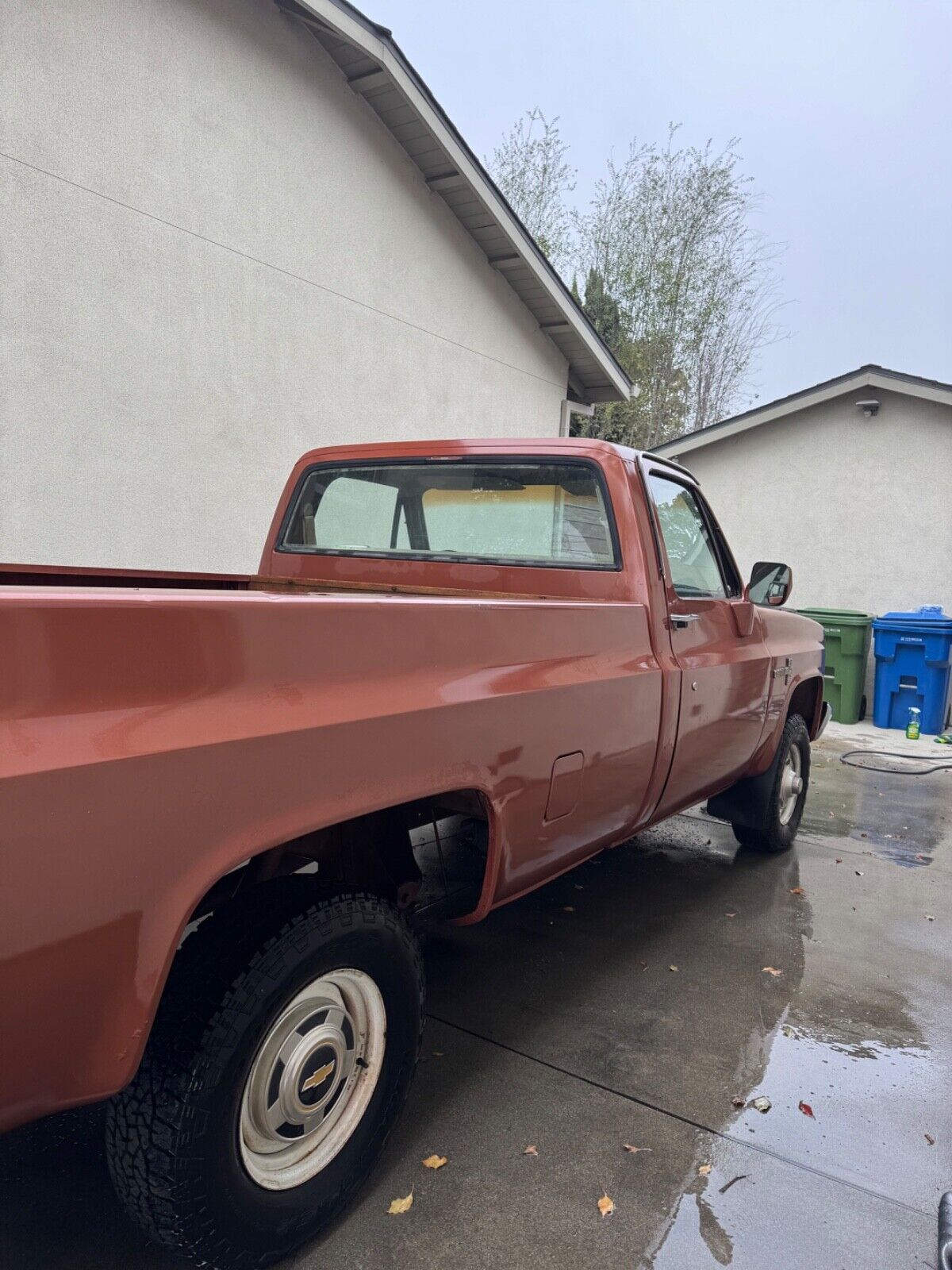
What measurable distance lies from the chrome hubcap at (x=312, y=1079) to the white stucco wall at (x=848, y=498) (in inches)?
389

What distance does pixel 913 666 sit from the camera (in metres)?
9.27

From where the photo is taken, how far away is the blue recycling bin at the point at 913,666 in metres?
9.09

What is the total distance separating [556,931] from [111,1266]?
7.16ft

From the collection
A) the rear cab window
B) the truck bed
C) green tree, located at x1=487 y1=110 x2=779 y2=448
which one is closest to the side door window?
the rear cab window

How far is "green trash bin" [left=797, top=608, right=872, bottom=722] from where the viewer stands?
952 centimetres

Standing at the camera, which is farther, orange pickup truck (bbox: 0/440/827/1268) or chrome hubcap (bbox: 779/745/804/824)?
chrome hubcap (bbox: 779/745/804/824)

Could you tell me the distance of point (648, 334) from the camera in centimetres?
2583

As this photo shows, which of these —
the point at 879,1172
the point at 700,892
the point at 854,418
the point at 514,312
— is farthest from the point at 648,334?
the point at 879,1172

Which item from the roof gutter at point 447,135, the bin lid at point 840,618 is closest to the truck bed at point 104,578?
the roof gutter at point 447,135

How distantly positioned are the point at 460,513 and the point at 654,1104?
218 cm

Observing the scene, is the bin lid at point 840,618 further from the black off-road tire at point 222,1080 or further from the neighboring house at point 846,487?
the black off-road tire at point 222,1080

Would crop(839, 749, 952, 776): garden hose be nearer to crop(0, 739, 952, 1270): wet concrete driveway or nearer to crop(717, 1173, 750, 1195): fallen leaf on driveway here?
crop(0, 739, 952, 1270): wet concrete driveway

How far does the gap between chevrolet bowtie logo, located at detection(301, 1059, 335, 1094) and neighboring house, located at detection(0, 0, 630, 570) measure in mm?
4029

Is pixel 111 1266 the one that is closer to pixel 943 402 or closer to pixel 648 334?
pixel 943 402
